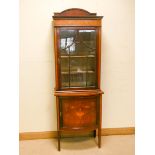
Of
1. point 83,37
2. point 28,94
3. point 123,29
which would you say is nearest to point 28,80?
point 28,94

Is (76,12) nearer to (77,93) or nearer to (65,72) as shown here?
(65,72)

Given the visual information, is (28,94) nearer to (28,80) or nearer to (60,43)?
(28,80)

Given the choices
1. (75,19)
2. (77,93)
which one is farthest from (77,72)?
(75,19)

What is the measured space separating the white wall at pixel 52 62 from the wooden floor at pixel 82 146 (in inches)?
9.9

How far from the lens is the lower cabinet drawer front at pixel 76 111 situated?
327 cm

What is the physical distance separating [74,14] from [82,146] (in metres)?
1.93

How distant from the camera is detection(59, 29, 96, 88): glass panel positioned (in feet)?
11.0

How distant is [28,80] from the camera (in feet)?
11.9

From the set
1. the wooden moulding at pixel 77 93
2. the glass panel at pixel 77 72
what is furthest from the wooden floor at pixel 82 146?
the glass panel at pixel 77 72

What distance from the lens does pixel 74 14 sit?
3.39 metres

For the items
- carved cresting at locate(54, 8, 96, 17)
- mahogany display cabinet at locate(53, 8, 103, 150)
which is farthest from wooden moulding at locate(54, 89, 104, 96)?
carved cresting at locate(54, 8, 96, 17)

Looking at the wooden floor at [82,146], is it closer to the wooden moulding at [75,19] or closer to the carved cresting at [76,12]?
the wooden moulding at [75,19]

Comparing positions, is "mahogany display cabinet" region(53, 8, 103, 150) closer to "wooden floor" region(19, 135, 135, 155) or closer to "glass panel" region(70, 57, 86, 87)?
"glass panel" region(70, 57, 86, 87)
